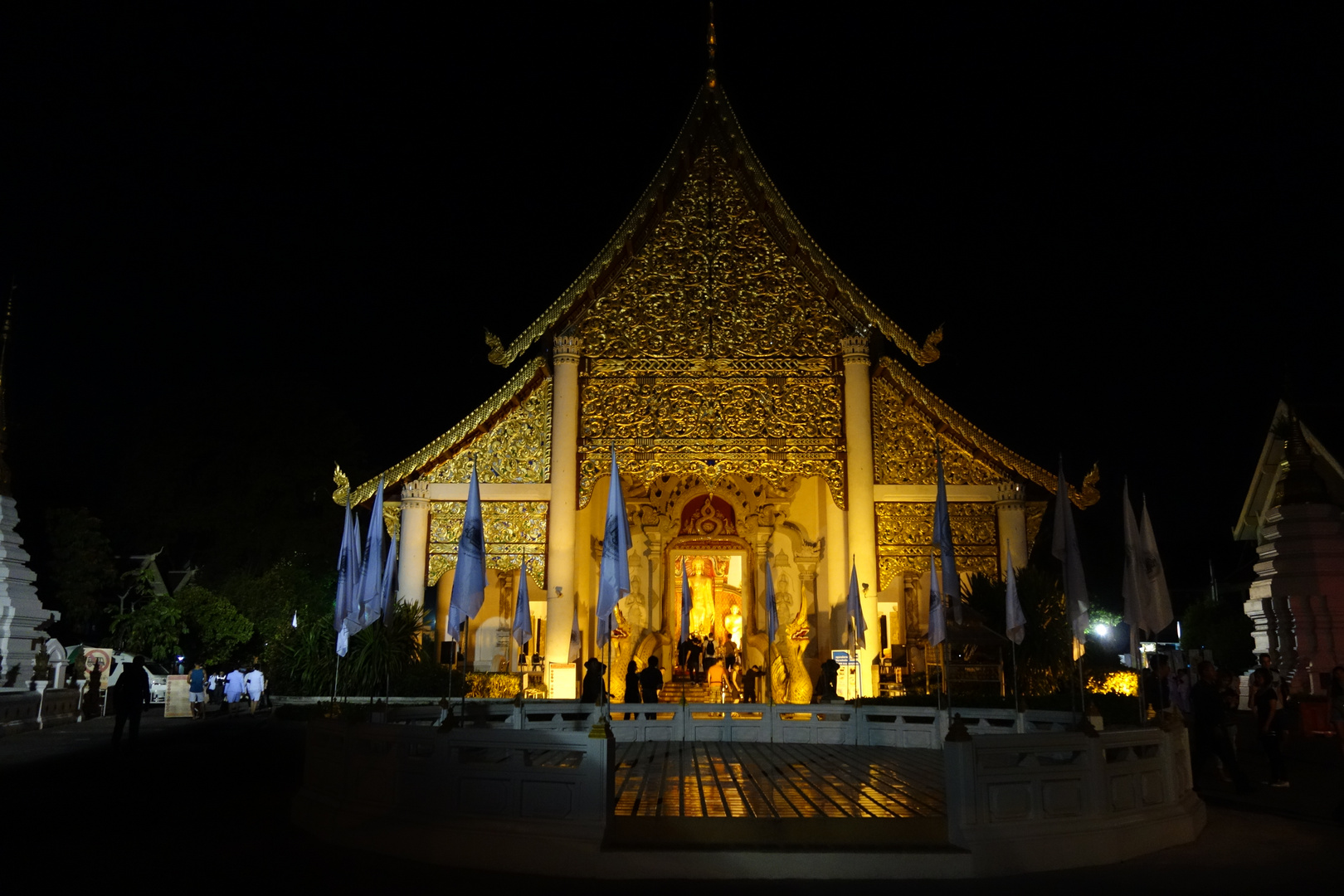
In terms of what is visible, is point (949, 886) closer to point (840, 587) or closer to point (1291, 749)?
point (1291, 749)

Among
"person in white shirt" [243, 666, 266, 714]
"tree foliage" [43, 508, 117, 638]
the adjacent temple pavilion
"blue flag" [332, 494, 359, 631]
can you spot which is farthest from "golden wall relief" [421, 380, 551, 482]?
"tree foliage" [43, 508, 117, 638]

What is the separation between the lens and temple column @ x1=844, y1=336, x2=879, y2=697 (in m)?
18.1

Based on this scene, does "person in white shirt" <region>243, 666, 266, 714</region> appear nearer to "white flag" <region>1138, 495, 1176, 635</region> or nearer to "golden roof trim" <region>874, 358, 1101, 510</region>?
"golden roof trim" <region>874, 358, 1101, 510</region>

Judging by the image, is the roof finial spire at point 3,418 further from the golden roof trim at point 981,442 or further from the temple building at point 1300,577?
the temple building at point 1300,577

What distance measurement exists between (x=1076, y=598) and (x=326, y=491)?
83.9 ft

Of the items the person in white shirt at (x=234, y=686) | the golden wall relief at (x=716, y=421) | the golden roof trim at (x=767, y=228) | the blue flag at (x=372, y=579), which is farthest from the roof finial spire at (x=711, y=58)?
the person in white shirt at (x=234, y=686)

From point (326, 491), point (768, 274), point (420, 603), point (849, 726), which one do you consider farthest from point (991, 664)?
point (326, 491)

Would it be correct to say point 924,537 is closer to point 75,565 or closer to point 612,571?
point 612,571

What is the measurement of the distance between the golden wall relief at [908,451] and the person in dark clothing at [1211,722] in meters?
9.47

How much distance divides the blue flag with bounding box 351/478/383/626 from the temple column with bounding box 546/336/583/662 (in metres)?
4.91

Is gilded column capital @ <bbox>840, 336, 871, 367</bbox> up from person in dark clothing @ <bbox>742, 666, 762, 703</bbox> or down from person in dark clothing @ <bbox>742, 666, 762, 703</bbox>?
up

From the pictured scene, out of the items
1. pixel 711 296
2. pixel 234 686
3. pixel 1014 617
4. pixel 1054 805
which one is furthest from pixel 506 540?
pixel 1054 805

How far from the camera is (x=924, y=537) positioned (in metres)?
18.8

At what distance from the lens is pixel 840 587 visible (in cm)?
1905
